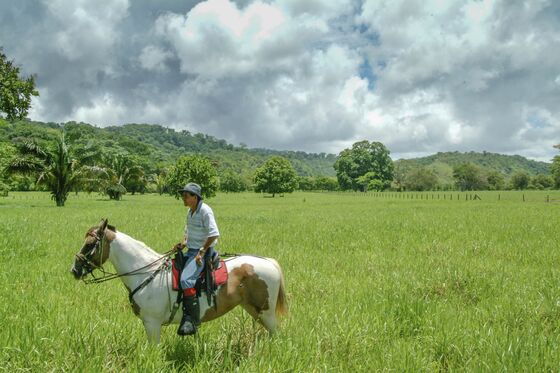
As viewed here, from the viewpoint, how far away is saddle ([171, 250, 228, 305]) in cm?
511

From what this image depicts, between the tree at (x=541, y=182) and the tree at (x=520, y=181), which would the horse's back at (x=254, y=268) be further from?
the tree at (x=520, y=181)

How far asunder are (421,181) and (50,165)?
14127cm

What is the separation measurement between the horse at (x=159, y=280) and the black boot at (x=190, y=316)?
11 cm

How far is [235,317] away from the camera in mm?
6219

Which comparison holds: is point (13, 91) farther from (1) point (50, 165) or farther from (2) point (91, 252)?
(2) point (91, 252)

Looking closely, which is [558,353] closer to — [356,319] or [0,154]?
[356,319]

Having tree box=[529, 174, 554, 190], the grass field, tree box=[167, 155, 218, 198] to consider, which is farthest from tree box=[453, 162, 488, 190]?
the grass field

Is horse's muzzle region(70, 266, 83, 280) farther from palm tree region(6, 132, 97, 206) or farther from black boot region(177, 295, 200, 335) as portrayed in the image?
palm tree region(6, 132, 97, 206)

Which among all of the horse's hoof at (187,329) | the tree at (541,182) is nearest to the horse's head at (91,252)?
the horse's hoof at (187,329)

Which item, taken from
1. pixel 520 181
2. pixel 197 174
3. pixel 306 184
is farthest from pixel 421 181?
pixel 197 174

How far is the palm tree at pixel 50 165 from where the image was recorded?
36.1 meters

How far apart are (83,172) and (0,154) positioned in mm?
7586

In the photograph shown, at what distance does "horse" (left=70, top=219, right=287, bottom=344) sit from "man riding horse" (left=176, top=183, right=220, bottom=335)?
198 millimetres

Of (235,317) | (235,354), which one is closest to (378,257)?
(235,317)
